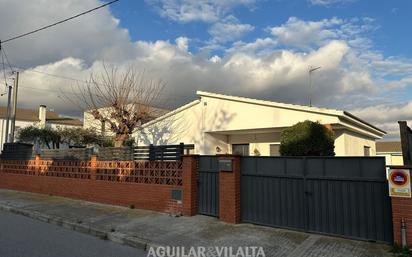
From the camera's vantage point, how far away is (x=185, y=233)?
7.73 metres

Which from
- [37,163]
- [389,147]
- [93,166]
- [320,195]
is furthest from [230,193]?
[389,147]

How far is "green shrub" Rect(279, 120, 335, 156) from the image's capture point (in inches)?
425

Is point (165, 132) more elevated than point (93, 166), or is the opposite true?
point (165, 132)

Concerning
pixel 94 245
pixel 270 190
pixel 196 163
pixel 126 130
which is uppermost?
pixel 126 130

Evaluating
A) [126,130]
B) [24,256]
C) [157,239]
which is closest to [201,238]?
[157,239]

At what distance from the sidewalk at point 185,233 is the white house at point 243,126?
6.50 meters

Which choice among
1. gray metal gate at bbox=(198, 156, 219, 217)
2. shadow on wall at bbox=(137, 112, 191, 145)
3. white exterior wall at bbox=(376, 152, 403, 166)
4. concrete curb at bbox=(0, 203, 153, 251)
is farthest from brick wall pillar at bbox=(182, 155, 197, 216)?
Answer: white exterior wall at bbox=(376, 152, 403, 166)

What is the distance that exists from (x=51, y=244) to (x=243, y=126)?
983 cm

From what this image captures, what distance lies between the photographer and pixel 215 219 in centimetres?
906

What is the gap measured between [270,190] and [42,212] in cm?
712

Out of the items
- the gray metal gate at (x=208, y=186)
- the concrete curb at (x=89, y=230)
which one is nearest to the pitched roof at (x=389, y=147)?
the gray metal gate at (x=208, y=186)

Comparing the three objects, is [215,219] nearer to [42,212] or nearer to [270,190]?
[270,190]

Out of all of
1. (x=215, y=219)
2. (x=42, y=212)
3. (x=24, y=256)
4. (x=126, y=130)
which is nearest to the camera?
(x=24, y=256)

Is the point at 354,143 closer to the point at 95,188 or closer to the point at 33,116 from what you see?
the point at 95,188
